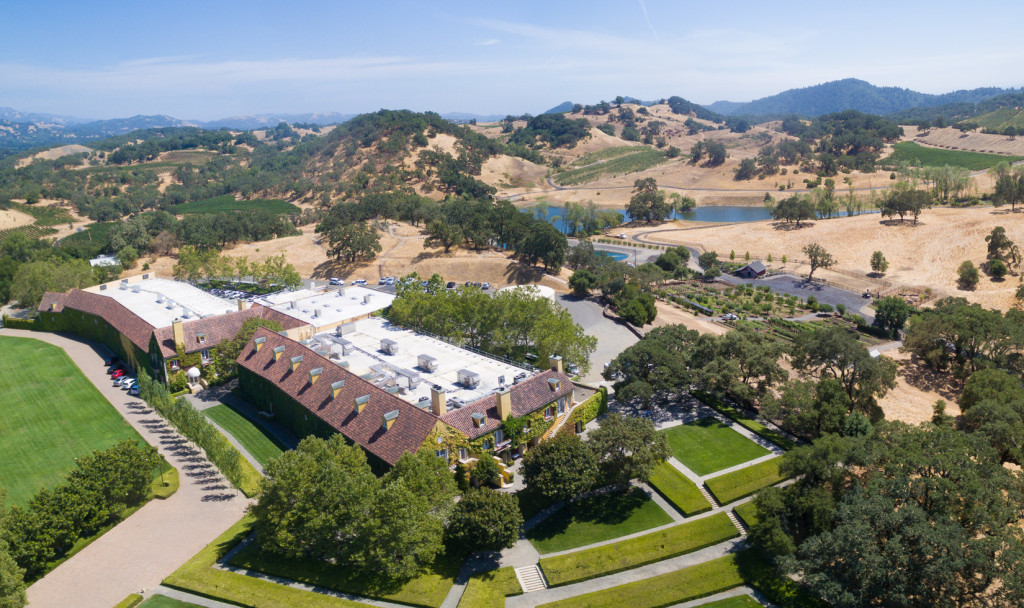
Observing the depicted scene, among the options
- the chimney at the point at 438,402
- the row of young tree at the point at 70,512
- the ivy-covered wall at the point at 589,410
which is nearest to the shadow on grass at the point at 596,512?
the ivy-covered wall at the point at 589,410

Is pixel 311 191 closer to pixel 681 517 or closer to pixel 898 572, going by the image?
pixel 681 517

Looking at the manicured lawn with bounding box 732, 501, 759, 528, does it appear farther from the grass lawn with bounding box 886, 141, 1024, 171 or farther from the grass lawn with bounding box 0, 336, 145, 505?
the grass lawn with bounding box 886, 141, 1024, 171

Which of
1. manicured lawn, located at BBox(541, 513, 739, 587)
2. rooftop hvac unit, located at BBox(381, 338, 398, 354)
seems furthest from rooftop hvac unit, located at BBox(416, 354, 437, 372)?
manicured lawn, located at BBox(541, 513, 739, 587)

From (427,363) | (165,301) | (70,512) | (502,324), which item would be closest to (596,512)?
(427,363)

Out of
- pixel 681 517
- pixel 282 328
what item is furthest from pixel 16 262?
pixel 681 517

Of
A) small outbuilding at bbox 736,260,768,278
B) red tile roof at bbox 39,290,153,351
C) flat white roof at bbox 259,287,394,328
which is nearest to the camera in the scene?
red tile roof at bbox 39,290,153,351

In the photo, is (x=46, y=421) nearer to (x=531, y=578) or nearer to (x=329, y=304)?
(x=329, y=304)
